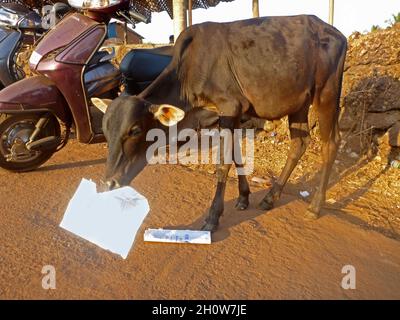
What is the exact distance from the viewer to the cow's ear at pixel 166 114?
2541 mm

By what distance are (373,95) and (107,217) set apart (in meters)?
4.17

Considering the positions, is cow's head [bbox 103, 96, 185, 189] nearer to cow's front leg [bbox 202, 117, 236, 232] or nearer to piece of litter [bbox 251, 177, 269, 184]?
cow's front leg [bbox 202, 117, 236, 232]

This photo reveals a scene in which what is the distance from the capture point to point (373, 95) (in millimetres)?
5094

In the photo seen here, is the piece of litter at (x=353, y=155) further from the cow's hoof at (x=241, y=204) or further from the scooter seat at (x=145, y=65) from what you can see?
the scooter seat at (x=145, y=65)

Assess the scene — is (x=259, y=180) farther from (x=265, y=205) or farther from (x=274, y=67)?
(x=274, y=67)

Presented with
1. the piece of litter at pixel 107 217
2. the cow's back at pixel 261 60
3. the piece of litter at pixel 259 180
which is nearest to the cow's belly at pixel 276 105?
the cow's back at pixel 261 60

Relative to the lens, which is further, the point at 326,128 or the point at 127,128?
the point at 326,128

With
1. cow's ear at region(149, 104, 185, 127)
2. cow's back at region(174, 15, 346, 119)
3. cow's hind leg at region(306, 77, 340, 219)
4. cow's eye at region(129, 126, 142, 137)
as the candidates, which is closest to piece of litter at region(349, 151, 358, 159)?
cow's hind leg at region(306, 77, 340, 219)

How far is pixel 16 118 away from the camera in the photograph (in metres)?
3.71

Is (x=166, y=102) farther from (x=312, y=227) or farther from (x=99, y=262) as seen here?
(x=312, y=227)

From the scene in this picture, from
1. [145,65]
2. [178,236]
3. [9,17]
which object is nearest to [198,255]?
[178,236]
